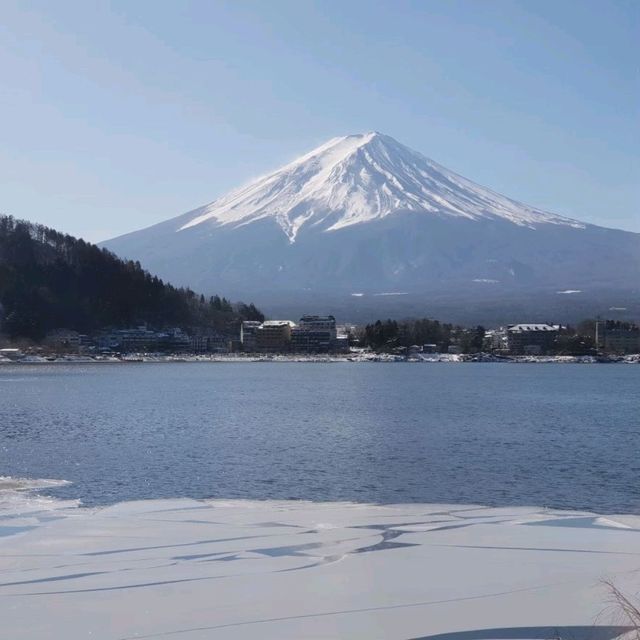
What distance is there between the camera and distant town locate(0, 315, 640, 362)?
92562mm

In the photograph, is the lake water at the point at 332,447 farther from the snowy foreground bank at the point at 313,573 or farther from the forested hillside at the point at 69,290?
the forested hillside at the point at 69,290

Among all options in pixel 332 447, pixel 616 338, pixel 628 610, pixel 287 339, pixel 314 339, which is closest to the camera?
pixel 628 610

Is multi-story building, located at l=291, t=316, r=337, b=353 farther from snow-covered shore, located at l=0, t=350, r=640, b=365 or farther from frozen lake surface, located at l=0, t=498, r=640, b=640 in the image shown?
frozen lake surface, located at l=0, t=498, r=640, b=640

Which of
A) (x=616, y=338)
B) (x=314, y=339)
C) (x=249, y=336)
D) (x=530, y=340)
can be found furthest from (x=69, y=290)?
(x=616, y=338)

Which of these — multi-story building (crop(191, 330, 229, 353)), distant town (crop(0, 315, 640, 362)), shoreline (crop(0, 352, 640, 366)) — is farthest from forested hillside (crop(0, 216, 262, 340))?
Answer: shoreline (crop(0, 352, 640, 366))

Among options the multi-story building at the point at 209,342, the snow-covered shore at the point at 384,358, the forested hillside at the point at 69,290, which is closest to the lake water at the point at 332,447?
the forested hillside at the point at 69,290

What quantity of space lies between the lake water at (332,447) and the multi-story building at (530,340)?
59106mm

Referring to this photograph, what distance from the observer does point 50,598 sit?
6660 millimetres

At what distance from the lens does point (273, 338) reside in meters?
98.8

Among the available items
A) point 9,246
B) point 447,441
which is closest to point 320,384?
point 447,441

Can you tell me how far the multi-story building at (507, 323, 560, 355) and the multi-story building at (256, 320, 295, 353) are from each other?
824 inches

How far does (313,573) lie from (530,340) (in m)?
92.3

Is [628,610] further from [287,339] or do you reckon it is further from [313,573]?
[287,339]

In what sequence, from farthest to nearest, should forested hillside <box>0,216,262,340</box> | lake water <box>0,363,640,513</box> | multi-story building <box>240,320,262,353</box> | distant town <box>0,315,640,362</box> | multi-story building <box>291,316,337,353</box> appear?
multi-story building <box>291,316,337,353</box> < multi-story building <box>240,320,262,353</box> < distant town <box>0,315,640,362</box> < forested hillside <box>0,216,262,340</box> < lake water <box>0,363,640,513</box>
